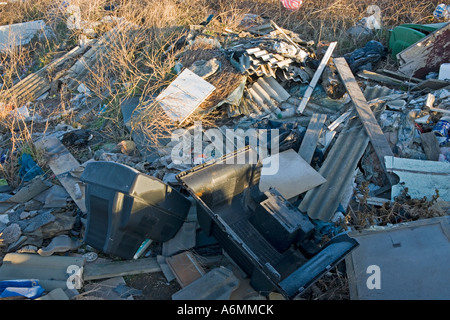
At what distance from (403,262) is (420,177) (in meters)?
1.26

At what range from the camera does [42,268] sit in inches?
133

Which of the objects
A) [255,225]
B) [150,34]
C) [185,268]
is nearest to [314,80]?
[255,225]

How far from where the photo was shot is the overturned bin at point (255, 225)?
2861 mm

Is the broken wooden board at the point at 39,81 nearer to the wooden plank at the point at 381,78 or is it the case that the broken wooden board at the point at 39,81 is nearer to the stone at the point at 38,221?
the stone at the point at 38,221

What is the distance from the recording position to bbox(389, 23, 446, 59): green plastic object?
230 inches

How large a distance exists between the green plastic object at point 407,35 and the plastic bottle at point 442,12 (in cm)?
72

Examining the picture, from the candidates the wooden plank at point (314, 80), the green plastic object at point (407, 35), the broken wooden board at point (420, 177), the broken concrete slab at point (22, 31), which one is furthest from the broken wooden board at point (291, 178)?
the broken concrete slab at point (22, 31)

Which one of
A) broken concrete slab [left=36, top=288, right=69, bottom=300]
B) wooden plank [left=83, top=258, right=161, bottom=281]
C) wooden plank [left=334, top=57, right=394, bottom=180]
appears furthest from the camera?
wooden plank [left=334, top=57, right=394, bottom=180]

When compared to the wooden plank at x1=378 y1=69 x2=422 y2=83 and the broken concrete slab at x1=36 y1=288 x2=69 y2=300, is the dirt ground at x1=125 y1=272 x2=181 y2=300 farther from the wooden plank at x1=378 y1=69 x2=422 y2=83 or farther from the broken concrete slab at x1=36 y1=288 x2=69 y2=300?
the wooden plank at x1=378 y1=69 x2=422 y2=83

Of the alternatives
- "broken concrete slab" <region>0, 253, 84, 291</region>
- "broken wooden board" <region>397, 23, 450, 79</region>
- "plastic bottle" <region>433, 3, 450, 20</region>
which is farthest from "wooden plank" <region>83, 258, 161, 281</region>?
"plastic bottle" <region>433, 3, 450, 20</region>

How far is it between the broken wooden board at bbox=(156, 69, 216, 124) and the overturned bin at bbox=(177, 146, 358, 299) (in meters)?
1.56

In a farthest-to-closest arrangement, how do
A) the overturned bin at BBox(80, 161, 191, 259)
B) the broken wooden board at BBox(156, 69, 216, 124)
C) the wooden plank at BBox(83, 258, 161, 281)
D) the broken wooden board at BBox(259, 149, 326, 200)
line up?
the broken wooden board at BBox(156, 69, 216, 124) < the broken wooden board at BBox(259, 149, 326, 200) < the wooden plank at BBox(83, 258, 161, 281) < the overturned bin at BBox(80, 161, 191, 259)

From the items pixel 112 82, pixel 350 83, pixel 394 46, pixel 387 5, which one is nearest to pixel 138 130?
pixel 112 82

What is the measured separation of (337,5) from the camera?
7539 mm
